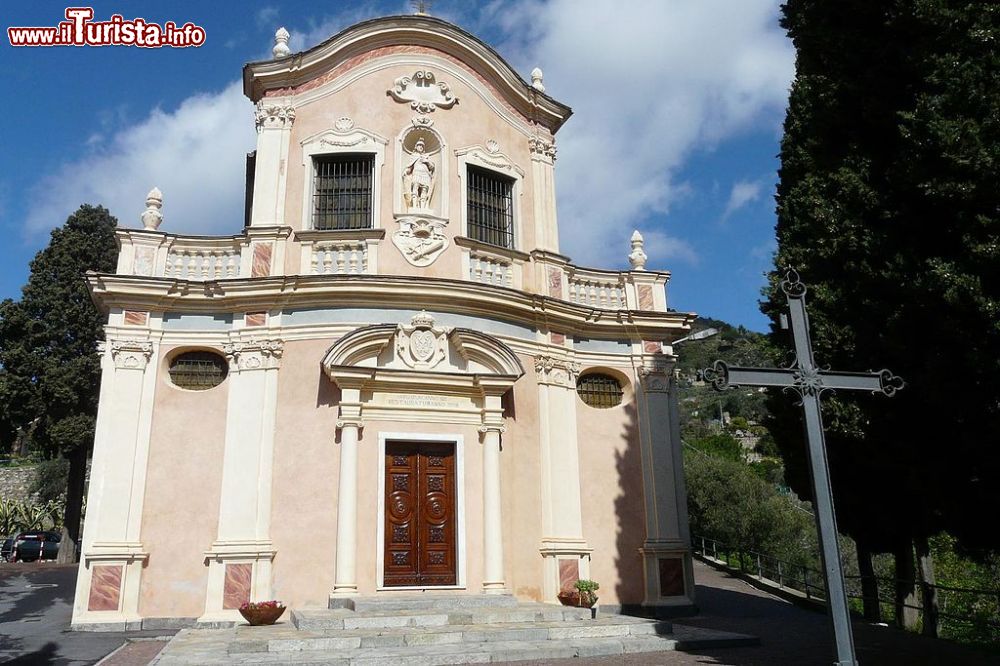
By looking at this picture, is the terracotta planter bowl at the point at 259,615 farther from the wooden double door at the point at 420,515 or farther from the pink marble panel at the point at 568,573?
the pink marble panel at the point at 568,573

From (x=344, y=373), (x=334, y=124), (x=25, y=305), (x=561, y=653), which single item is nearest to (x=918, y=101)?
(x=561, y=653)

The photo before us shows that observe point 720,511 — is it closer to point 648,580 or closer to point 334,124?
point 648,580

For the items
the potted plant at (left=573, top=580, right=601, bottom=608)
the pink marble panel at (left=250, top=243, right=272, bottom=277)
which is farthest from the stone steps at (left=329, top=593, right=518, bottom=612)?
the pink marble panel at (left=250, top=243, right=272, bottom=277)

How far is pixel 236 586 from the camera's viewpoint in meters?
12.9

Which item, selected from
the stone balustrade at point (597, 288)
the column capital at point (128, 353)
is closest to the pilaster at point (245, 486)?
the column capital at point (128, 353)

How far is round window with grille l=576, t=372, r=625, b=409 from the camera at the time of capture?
16453 mm

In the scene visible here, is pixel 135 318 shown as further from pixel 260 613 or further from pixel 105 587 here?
pixel 260 613

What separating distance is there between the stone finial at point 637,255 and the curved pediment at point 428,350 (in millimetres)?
4275

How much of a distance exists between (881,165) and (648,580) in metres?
9.10

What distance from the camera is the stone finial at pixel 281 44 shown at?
54.0 feet

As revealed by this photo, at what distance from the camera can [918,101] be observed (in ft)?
27.0

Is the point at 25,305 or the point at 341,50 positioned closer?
the point at 341,50

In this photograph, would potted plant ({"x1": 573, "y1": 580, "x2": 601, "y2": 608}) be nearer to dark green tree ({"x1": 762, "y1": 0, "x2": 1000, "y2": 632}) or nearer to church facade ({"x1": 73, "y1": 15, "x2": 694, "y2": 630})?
church facade ({"x1": 73, "y1": 15, "x2": 694, "y2": 630})

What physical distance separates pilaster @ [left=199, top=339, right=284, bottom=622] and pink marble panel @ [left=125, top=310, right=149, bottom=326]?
1565 millimetres
